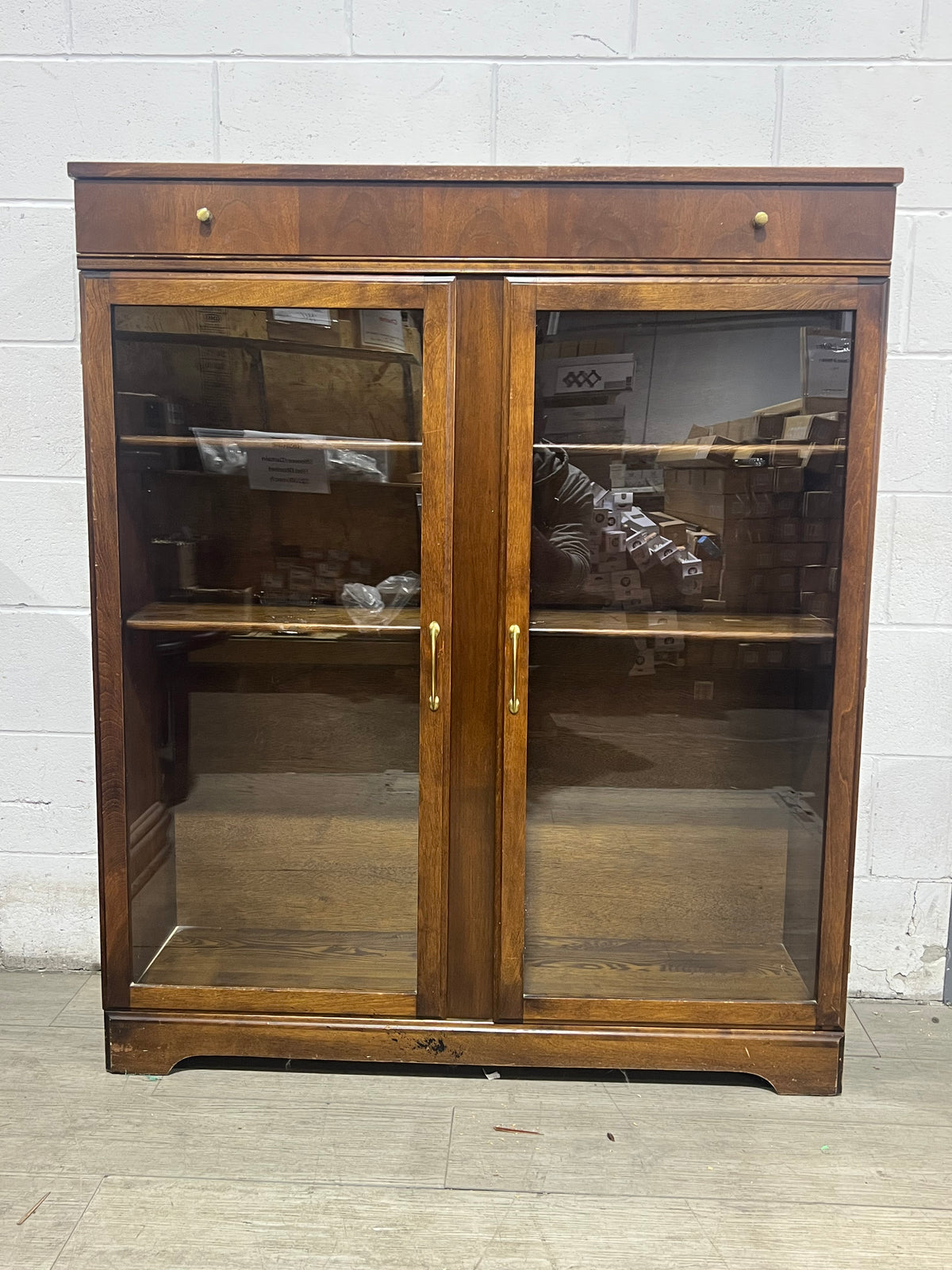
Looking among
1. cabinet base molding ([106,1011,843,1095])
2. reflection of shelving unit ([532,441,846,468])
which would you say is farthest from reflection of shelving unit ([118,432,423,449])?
cabinet base molding ([106,1011,843,1095])

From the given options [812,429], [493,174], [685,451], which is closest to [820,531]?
[812,429]

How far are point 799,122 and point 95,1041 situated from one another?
248cm

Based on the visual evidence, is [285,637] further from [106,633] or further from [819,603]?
[819,603]

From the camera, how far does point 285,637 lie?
5.99 feet

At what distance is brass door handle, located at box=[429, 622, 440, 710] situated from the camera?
172 centimetres

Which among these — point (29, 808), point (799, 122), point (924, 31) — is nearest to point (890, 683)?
point (799, 122)

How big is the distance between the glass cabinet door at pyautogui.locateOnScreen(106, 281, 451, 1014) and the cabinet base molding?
0.05 meters

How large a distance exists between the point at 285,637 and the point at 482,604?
40 centimetres

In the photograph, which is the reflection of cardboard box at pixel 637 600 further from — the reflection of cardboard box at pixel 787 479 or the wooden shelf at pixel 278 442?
the wooden shelf at pixel 278 442

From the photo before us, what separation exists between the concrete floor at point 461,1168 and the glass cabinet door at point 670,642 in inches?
8.0

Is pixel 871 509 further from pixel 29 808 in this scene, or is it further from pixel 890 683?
pixel 29 808

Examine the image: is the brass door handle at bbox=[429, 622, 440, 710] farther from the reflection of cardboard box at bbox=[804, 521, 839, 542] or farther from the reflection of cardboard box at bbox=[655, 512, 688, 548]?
the reflection of cardboard box at bbox=[804, 521, 839, 542]

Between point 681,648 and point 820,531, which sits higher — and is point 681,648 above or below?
below

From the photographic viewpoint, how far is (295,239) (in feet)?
5.36
